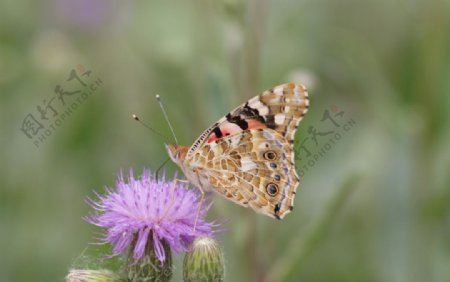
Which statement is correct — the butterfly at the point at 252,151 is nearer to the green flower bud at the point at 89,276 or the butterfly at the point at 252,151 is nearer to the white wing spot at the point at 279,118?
the white wing spot at the point at 279,118

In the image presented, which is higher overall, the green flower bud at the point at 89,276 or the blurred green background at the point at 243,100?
the blurred green background at the point at 243,100

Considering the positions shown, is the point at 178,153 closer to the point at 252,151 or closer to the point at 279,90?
the point at 252,151

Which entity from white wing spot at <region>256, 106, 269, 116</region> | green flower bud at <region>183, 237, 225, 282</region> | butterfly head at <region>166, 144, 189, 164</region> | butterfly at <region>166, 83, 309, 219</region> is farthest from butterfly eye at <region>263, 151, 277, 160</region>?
green flower bud at <region>183, 237, 225, 282</region>

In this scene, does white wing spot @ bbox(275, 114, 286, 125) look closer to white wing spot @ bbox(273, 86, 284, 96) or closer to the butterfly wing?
the butterfly wing

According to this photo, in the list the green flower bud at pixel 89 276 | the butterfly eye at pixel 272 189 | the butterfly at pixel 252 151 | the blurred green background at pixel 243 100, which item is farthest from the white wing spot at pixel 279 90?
the green flower bud at pixel 89 276

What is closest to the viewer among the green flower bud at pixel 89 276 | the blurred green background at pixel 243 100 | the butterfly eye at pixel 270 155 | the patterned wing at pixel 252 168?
the green flower bud at pixel 89 276

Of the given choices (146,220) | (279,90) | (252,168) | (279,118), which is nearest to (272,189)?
(252,168)
